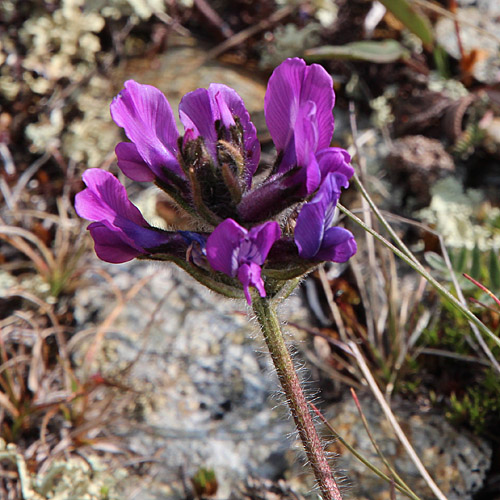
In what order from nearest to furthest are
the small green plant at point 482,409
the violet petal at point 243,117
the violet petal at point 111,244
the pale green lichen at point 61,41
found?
the violet petal at point 111,244
the violet petal at point 243,117
the small green plant at point 482,409
the pale green lichen at point 61,41

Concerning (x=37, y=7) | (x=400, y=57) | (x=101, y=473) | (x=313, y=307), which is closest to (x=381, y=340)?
(x=313, y=307)

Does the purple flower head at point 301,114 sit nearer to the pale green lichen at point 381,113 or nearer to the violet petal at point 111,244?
the violet petal at point 111,244

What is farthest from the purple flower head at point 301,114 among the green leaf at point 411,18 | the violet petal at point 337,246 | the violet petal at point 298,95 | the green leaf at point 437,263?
the green leaf at point 411,18

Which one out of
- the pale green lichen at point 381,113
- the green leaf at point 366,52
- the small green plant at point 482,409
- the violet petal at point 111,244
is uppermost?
the violet petal at point 111,244

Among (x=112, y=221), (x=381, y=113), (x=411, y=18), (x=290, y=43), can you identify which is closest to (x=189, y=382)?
(x=112, y=221)

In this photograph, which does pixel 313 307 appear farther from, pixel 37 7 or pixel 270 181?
pixel 37 7

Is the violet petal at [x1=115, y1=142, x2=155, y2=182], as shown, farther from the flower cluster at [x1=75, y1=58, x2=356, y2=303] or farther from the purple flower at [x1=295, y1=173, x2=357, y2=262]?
the purple flower at [x1=295, y1=173, x2=357, y2=262]
